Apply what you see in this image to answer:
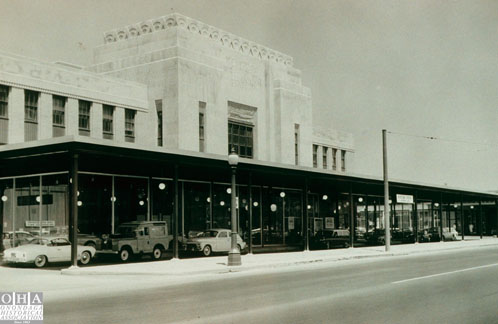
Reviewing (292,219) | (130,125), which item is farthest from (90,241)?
(292,219)

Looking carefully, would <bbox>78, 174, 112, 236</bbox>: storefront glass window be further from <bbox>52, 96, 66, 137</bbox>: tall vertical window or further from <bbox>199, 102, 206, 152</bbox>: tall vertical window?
<bbox>199, 102, 206, 152</bbox>: tall vertical window

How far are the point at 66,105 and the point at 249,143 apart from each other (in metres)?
18.0

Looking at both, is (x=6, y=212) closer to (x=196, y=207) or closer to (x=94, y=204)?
(x=94, y=204)

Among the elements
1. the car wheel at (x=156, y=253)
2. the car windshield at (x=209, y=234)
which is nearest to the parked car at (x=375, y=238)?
the car windshield at (x=209, y=234)

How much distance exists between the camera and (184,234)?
121 feet

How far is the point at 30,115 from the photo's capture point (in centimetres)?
3828

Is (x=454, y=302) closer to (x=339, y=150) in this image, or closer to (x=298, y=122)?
(x=298, y=122)

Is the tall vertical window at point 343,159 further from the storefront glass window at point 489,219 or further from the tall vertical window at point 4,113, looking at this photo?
the tall vertical window at point 4,113

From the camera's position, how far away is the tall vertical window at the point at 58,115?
39781mm

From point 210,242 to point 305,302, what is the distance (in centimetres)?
2031

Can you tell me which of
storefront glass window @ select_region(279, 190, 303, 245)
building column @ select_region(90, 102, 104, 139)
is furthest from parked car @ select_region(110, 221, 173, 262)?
storefront glass window @ select_region(279, 190, 303, 245)

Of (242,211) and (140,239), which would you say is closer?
(140,239)

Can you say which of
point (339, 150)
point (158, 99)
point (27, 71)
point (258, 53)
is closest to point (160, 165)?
point (27, 71)

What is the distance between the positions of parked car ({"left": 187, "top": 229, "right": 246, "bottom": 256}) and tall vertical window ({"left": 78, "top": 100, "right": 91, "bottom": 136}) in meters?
13.8
